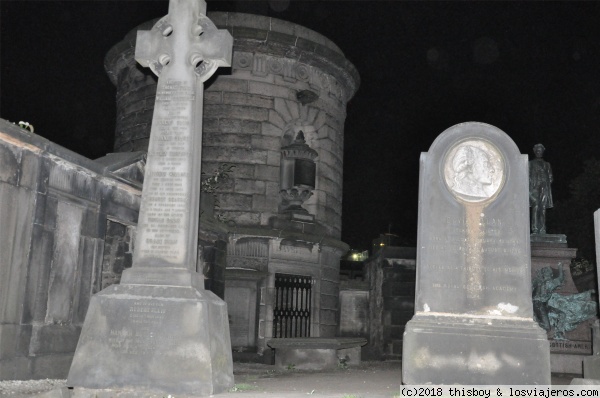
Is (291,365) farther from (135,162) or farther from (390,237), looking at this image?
(390,237)

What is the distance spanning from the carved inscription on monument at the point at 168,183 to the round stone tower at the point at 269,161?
9477 millimetres

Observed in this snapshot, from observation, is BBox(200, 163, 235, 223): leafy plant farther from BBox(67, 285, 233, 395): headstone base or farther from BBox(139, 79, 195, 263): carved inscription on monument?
BBox(67, 285, 233, 395): headstone base

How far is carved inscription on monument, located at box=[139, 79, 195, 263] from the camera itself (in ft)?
26.2

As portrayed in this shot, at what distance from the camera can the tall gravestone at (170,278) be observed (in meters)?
7.36

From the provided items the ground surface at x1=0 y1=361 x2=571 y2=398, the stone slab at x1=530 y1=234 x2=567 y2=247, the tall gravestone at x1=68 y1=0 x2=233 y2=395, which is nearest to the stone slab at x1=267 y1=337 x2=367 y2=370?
the ground surface at x1=0 y1=361 x2=571 y2=398

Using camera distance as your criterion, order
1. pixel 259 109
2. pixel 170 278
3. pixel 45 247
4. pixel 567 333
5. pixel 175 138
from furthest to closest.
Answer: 1. pixel 259 109
2. pixel 567 333
3. pixel 45 247
4. pixel 175 138
5. pixel 170 278

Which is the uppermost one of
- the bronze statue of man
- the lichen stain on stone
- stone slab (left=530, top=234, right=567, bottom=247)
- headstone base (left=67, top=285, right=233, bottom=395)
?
the bronze statue of man

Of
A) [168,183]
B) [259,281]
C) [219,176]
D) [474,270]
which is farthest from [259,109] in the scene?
[474,270]

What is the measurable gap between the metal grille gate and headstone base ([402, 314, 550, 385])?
432 inches

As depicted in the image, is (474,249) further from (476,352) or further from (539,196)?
(539,196)

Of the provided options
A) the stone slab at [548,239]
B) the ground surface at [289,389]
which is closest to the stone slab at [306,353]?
the ground surface at [289,389]

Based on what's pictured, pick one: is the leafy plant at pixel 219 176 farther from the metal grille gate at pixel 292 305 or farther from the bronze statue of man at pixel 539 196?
the bronze statue of man at pixel 539 196

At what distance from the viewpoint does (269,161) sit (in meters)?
18.9

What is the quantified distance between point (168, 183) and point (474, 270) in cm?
417
